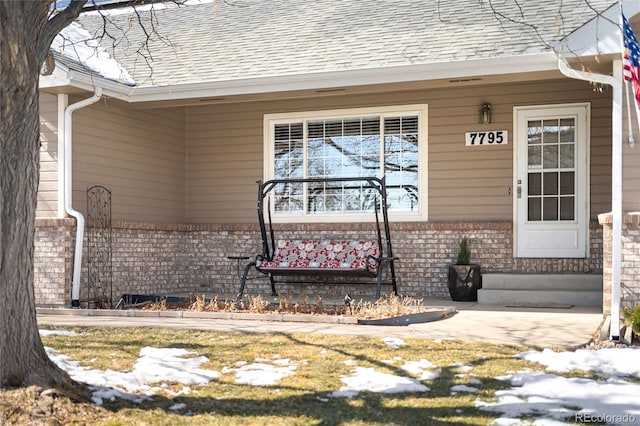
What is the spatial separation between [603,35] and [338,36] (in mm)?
3955

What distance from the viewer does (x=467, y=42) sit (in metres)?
8.99

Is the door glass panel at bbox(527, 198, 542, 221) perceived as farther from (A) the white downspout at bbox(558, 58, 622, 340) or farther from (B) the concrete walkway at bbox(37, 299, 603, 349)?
(A) the white downspout at bbox(558, 58, 622, 340)

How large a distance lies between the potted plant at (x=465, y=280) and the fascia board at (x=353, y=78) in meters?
2.47

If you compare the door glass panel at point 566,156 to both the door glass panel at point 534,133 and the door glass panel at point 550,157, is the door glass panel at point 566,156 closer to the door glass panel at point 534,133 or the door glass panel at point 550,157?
the door glass panel at point 550,157

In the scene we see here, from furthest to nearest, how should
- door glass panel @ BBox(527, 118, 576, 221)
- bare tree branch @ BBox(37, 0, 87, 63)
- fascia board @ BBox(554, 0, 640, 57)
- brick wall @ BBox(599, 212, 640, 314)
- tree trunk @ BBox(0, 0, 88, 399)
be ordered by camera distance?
1. door glass panel @ BBox(527, 118, 576, 221)
2. brick wall @ BBox(599, 212, 640, 314)
3. fascia board @ BBox(554, 0, 640, 57)
4. bare tree branch @ BBox(37, 0, 87, 63)
5. tree trunk @ BBox(0, 0, 88, 399)

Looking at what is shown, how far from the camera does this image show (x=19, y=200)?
14.0 feet

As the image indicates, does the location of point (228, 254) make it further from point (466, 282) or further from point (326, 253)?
point (466, 282)

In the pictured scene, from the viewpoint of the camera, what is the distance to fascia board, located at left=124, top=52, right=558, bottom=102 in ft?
26.9

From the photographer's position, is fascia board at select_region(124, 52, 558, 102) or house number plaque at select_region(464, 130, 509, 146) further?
house number plaque at select_region(464, 130, 509, 146)

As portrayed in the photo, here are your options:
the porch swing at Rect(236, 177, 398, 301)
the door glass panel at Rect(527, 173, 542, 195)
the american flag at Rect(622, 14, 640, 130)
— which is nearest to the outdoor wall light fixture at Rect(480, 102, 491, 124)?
the door glass panel at Rect(527, 173, 542, 195)

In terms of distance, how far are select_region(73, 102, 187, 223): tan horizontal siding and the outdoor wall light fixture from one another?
4.61 m

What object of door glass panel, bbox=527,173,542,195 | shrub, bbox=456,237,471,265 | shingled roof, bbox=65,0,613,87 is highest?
shingled roof, bbox=65,0,613,87

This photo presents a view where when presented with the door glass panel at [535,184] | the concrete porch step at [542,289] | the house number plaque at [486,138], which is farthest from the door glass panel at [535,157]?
the concrete porch step at [542,289]

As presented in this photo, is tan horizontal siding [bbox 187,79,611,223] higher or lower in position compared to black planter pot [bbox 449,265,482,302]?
higher
